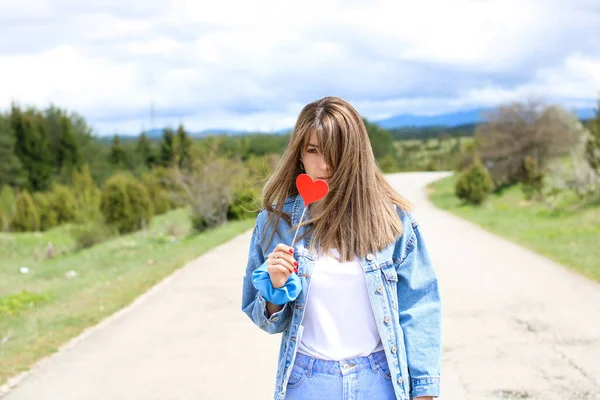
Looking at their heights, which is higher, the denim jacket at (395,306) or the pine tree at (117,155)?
the denim jacket at (395,306)

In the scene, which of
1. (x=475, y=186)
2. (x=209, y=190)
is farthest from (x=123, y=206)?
(x=475, y=186)

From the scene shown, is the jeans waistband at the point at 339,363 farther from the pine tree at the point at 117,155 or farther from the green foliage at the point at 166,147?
the pine tree at the point at 117,155

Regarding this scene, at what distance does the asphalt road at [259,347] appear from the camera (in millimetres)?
5285

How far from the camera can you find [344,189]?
2461mm

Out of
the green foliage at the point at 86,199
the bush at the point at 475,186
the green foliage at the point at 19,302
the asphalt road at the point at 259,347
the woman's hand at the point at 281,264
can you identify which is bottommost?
the green foliage at the point at 86,199

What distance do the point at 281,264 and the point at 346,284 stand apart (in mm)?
315

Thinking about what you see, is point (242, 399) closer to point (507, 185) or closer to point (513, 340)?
point (513, 340)

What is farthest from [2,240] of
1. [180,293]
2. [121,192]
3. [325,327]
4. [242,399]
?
[325,327]

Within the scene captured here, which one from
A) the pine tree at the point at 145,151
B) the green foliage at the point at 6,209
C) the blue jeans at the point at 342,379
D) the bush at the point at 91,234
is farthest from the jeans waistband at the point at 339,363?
the pine tree at the point at 145,151

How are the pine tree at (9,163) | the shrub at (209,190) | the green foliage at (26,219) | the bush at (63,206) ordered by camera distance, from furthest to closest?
the pine tree at (9,163) < the bush at (63,206) < the green foliage at (26,219) < the shrub at (209,190)

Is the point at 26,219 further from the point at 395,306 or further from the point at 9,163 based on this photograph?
the point at 395,306

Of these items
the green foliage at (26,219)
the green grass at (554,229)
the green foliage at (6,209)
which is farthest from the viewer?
the green foliage at (6,209)

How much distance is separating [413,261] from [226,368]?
3720 mm

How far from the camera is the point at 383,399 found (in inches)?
93.6
